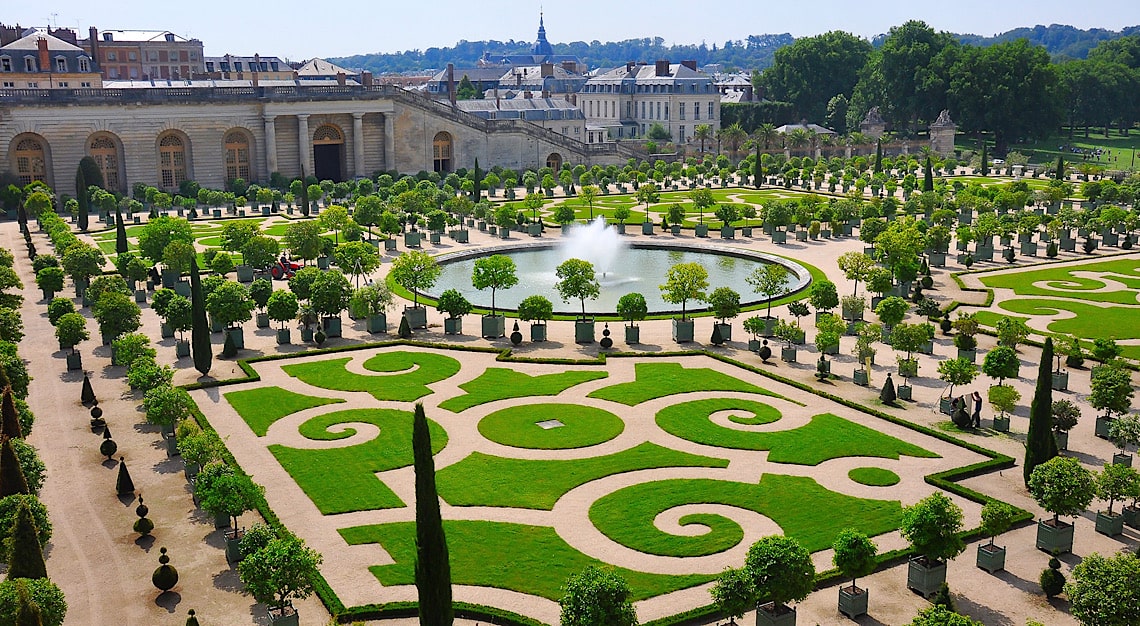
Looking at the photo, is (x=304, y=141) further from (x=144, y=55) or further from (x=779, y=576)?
(x=779, y=576)

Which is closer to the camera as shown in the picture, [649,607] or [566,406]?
[649,607]

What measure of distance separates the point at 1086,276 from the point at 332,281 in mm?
44619

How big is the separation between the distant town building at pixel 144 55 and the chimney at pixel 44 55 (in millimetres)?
53669

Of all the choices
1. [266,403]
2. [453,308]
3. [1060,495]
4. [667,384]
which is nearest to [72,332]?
A: [266,403]

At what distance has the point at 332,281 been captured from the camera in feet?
169

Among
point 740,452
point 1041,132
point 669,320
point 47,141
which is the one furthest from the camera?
point 1041,132

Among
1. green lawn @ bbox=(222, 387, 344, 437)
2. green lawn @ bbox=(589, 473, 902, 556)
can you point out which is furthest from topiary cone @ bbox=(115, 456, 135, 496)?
green lawn @ bbox=(589, 473, 902, 556)

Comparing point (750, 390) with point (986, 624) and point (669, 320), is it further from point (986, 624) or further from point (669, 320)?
point (986, 624)

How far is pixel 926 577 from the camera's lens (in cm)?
2706

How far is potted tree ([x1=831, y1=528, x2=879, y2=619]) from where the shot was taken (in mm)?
26172

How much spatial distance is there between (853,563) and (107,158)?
9384 centimetres

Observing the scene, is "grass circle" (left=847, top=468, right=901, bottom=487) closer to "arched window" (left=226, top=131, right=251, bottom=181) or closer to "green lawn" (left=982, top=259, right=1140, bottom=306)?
"green lawn" (left=982, top=259, right=1140, bottom=306)

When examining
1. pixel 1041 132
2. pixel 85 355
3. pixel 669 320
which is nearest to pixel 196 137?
pixel 85 355

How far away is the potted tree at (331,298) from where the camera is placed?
51.1 metres
